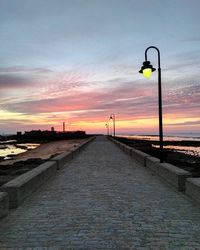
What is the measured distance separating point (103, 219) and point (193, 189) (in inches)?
106

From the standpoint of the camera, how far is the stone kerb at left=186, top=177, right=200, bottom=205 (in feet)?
27.1

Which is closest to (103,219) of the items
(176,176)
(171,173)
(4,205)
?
(4,205)

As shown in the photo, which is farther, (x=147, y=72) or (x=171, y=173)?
(x=147, y=72)

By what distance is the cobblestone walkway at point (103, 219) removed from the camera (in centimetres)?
568

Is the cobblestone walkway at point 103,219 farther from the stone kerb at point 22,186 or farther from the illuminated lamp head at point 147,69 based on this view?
the illuminated lamp head at point 147,69

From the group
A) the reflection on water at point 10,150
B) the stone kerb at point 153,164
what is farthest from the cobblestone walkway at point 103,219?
the reflection on water at point 10,150

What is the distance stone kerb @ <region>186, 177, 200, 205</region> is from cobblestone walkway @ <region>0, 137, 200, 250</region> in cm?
24

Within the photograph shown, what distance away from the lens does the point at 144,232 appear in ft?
20.4

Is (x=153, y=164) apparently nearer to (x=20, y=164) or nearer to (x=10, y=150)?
(x=20, y=164)

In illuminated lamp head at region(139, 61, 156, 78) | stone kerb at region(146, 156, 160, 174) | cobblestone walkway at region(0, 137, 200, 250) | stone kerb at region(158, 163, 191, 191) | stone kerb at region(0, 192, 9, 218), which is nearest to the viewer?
cobblestone walkway at region(0, 137, 200, 250)

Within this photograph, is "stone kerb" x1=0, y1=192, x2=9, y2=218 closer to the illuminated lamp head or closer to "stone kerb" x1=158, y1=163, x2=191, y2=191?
"stone kerb" x1=158, y1=163, x2=191, y2=191

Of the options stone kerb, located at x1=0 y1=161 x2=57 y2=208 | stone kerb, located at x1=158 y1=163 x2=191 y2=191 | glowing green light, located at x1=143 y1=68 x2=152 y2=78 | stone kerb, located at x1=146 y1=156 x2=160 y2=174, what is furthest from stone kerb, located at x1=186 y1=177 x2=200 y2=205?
glowing green light, located at x1=143 y1=68 x2=152 y2=78

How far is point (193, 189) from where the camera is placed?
28.5 ft

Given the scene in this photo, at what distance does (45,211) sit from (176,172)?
4.17m
